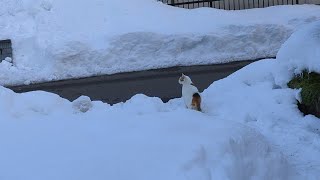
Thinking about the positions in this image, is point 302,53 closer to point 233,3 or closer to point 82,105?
point 82,105

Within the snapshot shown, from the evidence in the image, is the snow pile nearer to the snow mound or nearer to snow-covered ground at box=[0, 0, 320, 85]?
the snow mound

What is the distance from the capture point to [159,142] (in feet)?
14.1

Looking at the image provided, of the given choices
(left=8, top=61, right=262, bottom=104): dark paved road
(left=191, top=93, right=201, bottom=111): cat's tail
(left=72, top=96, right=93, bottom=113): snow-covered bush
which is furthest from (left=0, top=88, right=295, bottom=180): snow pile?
(left=8, top=61, right=262, bottom=104): dark paved road

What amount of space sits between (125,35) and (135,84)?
2.87 meters

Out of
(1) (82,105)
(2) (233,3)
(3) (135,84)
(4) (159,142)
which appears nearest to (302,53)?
(1) (82,105)

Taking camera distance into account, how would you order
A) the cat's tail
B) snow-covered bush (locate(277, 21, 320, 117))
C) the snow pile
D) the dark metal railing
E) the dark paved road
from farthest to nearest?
1. the dark metal railing
2. the dark paved road
3. the cat's tail
4. snow-covered bush (locate(277, 21, 320, 117))
5. the snow pile

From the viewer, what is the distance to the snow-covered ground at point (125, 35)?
42.8 ft

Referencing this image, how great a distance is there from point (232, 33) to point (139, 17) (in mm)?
2558

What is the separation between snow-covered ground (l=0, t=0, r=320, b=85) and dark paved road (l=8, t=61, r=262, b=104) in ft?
1.81

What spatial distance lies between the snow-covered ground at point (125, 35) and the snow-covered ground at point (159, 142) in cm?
592

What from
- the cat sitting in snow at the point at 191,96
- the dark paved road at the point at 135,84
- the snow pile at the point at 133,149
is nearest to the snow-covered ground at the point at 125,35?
the dark paved road at the point at 135,84

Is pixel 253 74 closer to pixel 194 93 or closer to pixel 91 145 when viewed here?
pixel 194 93

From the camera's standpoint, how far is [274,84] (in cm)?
780

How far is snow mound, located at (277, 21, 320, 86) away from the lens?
6796mm
